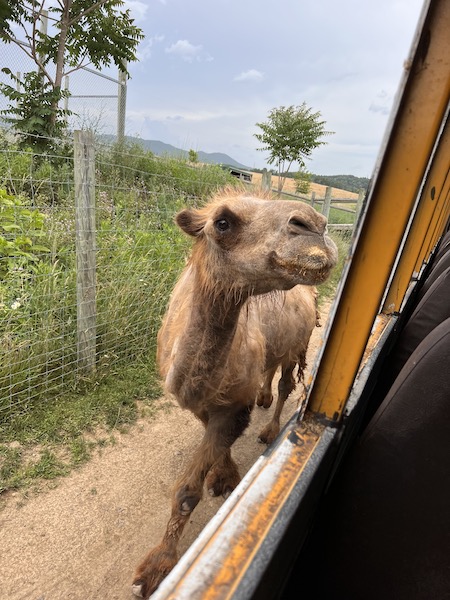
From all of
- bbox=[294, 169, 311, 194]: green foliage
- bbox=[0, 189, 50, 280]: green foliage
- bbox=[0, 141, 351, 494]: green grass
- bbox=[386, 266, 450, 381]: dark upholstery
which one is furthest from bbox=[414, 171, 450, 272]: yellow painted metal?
bbox=[294, 169, 311, 194]: green foliage

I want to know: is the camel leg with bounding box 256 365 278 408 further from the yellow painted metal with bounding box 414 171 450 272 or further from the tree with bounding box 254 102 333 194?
the tree with bounding box 254 102 333 194

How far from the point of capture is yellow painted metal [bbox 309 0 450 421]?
2.23 ft

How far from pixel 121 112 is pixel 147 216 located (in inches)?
238

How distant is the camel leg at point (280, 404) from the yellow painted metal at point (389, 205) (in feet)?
9.17

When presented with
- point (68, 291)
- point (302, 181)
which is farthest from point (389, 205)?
point (302, 181)

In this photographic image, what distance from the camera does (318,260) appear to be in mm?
1631

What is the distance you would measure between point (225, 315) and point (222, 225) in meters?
0.47

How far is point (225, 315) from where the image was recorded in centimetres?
213

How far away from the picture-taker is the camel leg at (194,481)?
2.37 metres

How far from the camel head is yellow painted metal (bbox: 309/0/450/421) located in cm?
74

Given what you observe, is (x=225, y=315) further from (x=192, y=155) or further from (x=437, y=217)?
(x=192, y=155)

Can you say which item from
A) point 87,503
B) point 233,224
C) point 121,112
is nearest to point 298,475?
point 233,224

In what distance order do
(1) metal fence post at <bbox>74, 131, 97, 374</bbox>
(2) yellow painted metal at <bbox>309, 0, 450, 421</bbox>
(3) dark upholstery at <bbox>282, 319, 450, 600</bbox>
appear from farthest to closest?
1. (1) metal fence post at <bbox>74, 131, 97, 374</bbox>
2. (3) dark upholstery at <bbox>282, 319, 450, 600</bbox>
3. (2) yellow painted metal at <bbox>309, 0, 450, 421</bbox>

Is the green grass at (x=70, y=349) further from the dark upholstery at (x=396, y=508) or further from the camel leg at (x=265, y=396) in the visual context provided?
the dark upholstery at (x=396, y=508)
